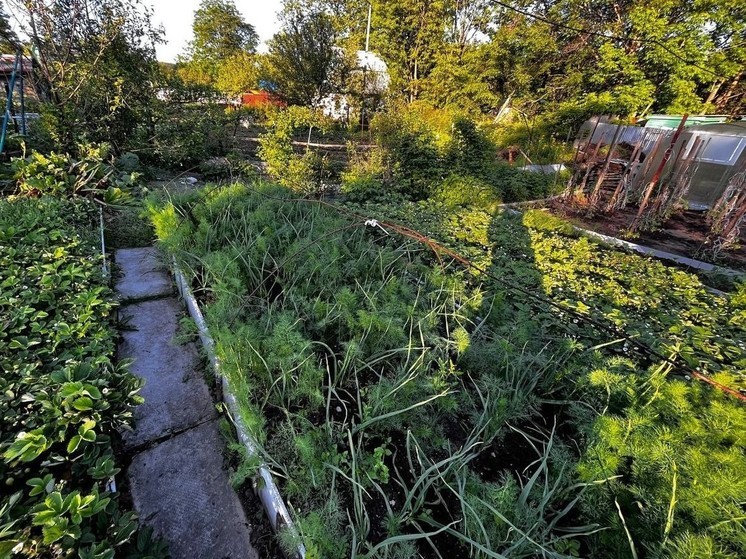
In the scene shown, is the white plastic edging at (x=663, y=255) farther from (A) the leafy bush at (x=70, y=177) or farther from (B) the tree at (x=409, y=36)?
(B) the tree at (x=409, y=36)

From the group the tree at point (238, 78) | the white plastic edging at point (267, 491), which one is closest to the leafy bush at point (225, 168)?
the white plastic edging at point (267, 491)

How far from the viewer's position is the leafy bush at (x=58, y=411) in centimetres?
88

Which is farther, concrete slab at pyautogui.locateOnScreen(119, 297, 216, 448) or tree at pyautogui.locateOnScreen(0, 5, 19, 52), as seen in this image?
tree at pyautogui.locateOnScreen(0, 5, 19, 52)

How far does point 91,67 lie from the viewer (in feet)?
17.3

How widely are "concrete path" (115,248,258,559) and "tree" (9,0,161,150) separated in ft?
15.3

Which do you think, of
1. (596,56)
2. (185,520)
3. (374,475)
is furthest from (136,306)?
(596,56)

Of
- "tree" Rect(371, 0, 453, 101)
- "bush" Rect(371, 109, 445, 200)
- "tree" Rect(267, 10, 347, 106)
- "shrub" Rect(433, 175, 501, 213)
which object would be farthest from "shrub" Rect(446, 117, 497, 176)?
"tree" Rect(371, 0, 453, 101)

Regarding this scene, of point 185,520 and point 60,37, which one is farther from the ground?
point 60,37

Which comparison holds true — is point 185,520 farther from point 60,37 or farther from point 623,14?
point 623,14

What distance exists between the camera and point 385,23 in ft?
59.6

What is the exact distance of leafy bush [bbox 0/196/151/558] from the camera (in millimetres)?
883

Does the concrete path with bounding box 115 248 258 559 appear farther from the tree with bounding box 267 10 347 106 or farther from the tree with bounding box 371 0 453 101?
the tree with bounding box 371 0 453 101

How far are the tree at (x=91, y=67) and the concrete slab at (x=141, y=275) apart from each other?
2.98 meters

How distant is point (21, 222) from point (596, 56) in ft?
72.0
